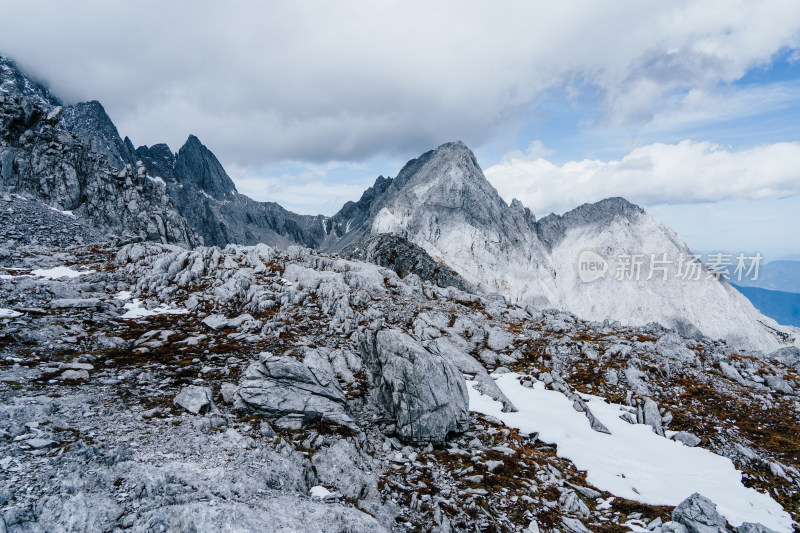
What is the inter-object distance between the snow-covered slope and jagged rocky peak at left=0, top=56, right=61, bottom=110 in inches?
5739

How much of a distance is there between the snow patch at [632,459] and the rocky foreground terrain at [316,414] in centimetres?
50

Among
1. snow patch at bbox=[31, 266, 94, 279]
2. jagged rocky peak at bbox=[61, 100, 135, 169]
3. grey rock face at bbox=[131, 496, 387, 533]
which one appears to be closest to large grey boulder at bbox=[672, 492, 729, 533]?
grey rock face at bbox=[131, 496, 387, 533]

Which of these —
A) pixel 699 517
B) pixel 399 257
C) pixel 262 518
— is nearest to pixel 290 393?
pixel 262 518

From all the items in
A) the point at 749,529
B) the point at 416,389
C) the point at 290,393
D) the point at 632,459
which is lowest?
the point at 632,459

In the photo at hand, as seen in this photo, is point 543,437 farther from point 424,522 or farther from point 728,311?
point 728,311

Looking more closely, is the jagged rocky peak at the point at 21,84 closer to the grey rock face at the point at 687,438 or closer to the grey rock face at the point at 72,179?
the grey rock face at the point at 72,179

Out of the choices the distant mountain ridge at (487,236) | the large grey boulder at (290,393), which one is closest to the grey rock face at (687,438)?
the large grey boulder at (290,393)

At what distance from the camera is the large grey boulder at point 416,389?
1692 cm

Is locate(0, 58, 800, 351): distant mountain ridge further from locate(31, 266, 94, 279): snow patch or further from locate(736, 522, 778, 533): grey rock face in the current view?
locate(736, 522, 778, 533): grey rock face

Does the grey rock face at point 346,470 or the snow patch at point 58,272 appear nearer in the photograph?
the grey rock face at point 346,470

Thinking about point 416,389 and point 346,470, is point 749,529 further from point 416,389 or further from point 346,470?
point 346,470

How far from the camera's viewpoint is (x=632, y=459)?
18.4 meters

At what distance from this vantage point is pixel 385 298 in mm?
41781

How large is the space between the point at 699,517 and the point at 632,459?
6.71 metres
